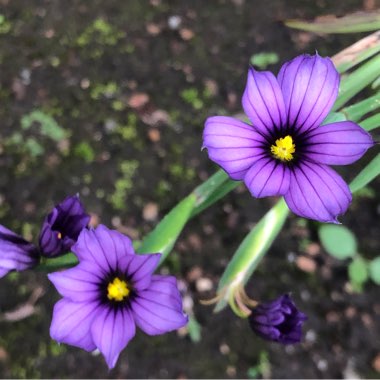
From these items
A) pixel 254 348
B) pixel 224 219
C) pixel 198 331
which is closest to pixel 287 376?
pixel 254 348

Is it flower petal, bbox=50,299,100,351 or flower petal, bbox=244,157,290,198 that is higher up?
flower petal, bbox=244,157,290,198

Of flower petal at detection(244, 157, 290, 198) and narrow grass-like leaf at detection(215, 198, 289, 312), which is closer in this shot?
flower petal at detection(244, 157, 290, 198)

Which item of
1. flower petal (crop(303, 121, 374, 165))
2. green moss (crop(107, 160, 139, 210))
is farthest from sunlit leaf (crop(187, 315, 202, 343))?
flower petal (crop(303, 121, 374, 165))

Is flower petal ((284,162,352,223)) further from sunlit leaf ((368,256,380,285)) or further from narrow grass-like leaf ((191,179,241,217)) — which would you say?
sunlit leaf ((368,256,380,285))

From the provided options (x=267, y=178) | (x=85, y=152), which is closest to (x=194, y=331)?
(x=85, y=152)

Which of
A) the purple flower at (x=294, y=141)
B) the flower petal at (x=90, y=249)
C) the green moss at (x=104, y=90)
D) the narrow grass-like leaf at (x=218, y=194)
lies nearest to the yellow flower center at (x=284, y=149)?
the purple flower at (x=294, y=141)

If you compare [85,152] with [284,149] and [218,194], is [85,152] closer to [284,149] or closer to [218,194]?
[218,194]

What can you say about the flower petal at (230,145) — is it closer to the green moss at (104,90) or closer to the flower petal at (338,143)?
the flower petal at (338,143)
